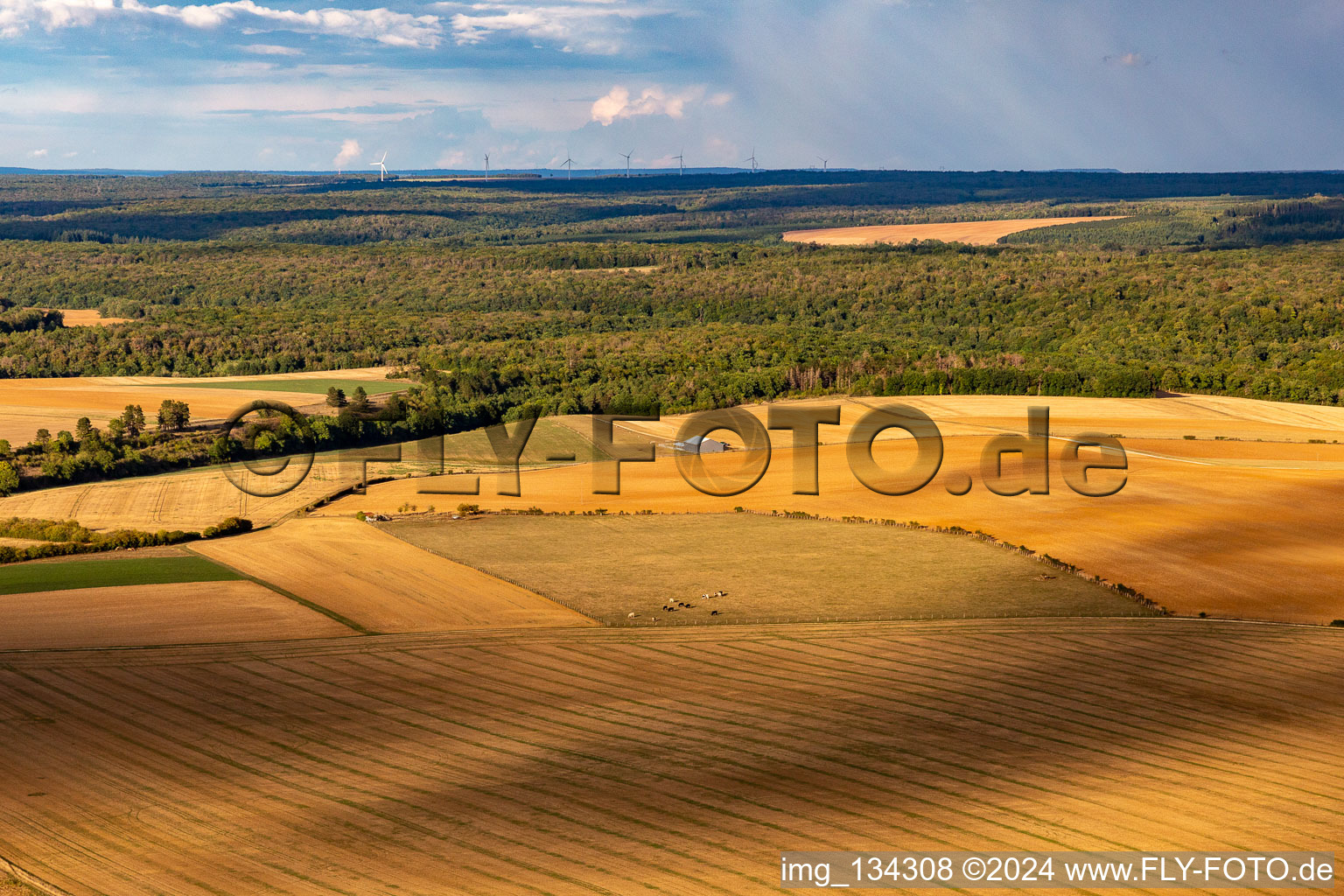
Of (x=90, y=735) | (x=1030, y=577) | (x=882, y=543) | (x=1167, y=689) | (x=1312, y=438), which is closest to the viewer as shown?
(x=90, y=735)

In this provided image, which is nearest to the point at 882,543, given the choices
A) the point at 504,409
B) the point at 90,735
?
the point at 90,735

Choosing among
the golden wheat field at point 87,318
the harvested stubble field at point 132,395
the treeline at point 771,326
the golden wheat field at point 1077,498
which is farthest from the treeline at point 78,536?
the golden wheat field at point 87,318

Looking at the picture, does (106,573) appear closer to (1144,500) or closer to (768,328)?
(1144,500)

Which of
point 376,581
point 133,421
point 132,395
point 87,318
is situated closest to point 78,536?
point 376,581

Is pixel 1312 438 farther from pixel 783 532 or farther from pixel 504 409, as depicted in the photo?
pixel 504 409

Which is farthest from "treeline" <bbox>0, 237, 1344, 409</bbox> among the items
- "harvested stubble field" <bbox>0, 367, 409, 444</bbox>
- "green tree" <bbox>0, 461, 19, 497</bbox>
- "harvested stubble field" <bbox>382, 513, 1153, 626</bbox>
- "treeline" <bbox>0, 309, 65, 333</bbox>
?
"harvested stubble field" <bbox>382, 513, 1153, 626</bbox>

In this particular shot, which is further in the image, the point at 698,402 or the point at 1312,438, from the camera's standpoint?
the point at 698,402

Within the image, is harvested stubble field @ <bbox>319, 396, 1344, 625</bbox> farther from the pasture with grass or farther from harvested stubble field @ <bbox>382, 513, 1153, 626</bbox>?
the pasture with grass

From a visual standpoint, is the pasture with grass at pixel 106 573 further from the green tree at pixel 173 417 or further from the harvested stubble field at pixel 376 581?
the green tree at pixel 173 417
